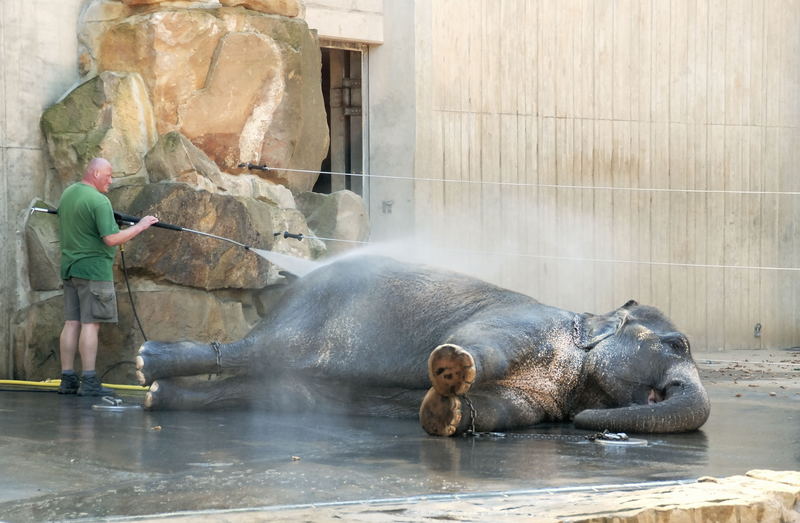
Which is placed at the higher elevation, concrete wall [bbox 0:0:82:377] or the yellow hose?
concrete wall [bbox 0:0:82:377]

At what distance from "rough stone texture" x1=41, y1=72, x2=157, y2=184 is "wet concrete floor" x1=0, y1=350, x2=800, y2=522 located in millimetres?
2128

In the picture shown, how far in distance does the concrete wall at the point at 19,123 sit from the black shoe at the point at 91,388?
4.10ft

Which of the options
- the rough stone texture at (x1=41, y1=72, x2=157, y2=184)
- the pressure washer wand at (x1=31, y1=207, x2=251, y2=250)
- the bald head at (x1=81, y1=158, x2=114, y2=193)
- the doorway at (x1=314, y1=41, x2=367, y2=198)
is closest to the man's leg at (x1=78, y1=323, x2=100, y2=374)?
the pressure washer wand at (x1=31, y1=207, x2=251, y2=250)

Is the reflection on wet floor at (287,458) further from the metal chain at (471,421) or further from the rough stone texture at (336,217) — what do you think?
the rough stone texture at (336,217)

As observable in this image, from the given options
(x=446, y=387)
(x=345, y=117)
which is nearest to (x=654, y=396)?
(x=446, y=387)

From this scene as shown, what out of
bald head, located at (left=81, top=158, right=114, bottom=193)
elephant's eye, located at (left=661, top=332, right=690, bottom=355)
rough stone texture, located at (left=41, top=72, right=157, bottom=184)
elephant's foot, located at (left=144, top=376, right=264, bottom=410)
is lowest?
elephant's foot, located at (left=144, top=376, right=264, bottom=410)

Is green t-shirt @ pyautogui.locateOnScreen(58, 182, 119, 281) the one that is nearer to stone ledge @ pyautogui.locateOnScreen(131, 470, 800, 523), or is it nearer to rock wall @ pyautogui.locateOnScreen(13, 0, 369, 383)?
rock wall @ pyautogui.locateOnScreen(13, 0, 369, 383)

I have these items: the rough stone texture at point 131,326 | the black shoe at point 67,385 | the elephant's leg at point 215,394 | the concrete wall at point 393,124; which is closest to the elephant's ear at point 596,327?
the elephant's leg at point 215,394

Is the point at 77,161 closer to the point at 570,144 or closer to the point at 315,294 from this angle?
the point at 315,294

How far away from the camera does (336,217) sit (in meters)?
11.2

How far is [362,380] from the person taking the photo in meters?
8.38

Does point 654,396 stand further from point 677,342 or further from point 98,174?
point 98,174

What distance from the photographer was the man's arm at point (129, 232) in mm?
9180

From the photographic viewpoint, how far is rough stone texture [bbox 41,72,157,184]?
33.3 feet
